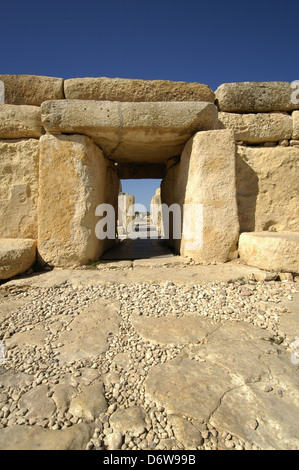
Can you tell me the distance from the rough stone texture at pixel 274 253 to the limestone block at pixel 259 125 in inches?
57.5

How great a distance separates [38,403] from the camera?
1.20 m

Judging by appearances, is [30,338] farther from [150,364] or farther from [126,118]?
[126,118]

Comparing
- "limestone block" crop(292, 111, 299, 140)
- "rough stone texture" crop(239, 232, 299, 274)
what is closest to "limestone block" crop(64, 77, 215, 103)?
"limestone block" crop(292, 111, 299, 140)

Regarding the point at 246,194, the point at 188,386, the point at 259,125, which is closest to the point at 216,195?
the point at 246,194

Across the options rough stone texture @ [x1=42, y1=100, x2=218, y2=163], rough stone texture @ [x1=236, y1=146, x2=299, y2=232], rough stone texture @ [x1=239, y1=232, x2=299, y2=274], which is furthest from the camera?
rough stone texture @ [x1=236, y1=146, x2=299, y2=232]

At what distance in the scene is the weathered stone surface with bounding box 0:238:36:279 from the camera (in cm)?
263

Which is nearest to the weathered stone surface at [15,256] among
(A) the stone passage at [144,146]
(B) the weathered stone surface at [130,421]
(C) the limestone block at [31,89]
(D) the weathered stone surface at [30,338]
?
(A) the stone passage at [144,146]

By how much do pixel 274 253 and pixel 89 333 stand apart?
192 cm

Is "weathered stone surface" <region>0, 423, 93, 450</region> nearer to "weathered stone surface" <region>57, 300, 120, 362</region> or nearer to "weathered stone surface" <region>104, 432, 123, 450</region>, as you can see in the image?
"weathered stone surface" <region>104, 432, 123, 450</region>

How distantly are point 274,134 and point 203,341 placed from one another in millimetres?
2945

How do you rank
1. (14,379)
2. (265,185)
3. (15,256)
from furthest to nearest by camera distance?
1. (265,185)
2. (15,256)
3. (14,379)

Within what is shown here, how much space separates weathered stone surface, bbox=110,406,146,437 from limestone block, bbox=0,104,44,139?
10.4ft
